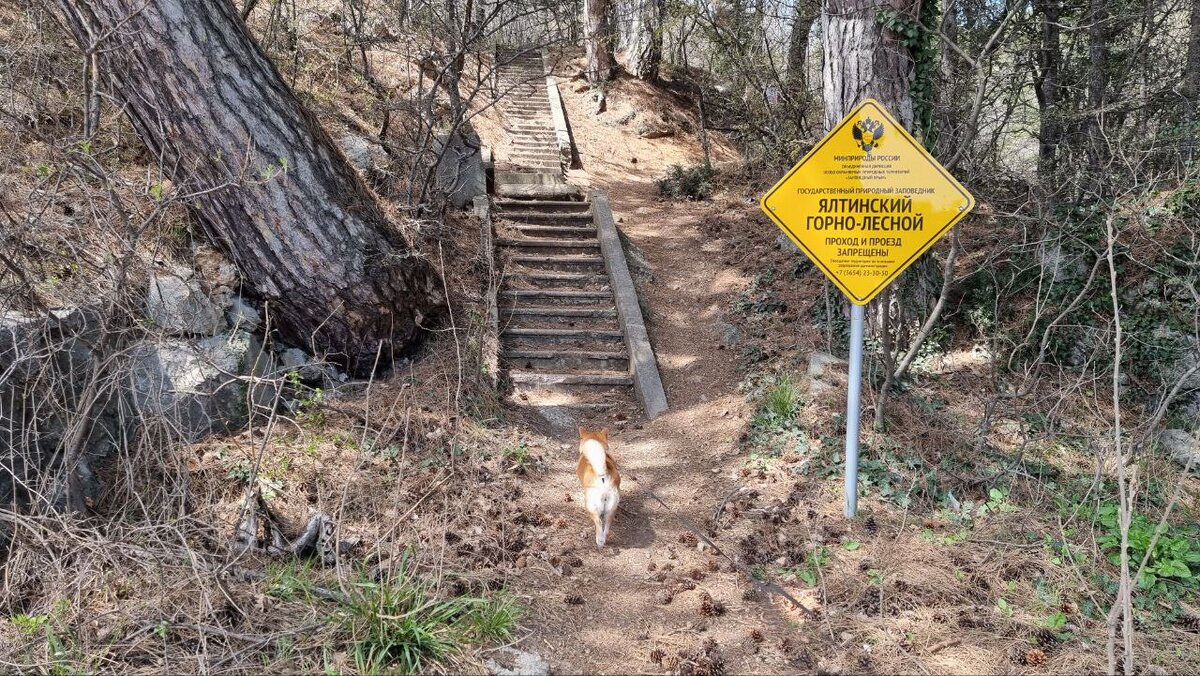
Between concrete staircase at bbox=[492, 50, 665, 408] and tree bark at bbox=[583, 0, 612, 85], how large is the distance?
20.9ft

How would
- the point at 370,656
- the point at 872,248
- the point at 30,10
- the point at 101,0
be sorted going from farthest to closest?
1. the point at 30,10
2. the point at 101,0
3. the point at 872,248
4. the point at 370,656

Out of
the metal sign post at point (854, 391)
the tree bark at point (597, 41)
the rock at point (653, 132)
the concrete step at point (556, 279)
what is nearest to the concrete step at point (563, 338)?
the concrete step at point (556, 279)

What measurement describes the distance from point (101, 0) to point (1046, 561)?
7781 millimetres

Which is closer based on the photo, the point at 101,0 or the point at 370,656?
the point at 370,656

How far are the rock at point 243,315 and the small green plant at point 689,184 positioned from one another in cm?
970

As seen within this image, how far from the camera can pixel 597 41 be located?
19.0m

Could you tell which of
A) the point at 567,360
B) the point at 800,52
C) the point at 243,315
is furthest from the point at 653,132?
the point at 243,315

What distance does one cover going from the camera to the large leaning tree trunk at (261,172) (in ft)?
20.3

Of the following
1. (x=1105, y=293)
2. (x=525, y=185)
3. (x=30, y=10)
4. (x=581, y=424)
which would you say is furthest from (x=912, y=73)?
(x=30, y=10)

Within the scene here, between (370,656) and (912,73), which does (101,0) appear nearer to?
(370,656)

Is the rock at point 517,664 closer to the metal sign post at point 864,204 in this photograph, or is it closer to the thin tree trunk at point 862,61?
the metal sign post at point 864,204

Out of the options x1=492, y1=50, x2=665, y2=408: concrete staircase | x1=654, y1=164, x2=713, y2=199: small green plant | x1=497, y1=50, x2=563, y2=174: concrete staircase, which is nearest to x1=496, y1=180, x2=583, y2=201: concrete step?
x1=492, y1=50, x2=665, y2=408: concrete staircase

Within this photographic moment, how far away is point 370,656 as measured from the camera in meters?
3.47

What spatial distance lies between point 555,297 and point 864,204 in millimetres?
5629
